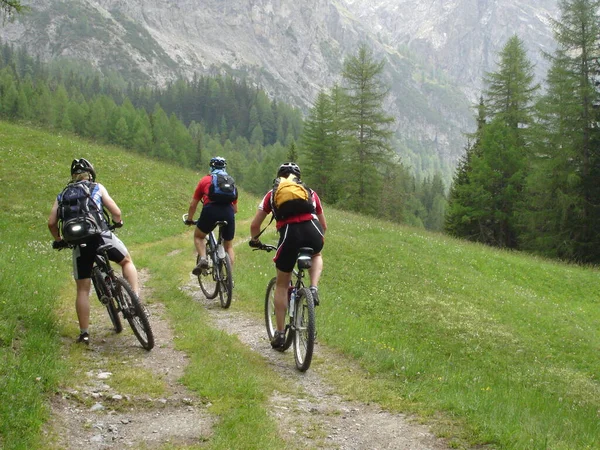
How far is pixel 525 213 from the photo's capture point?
32406mm

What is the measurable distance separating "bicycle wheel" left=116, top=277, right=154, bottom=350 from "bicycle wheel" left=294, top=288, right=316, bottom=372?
2.19m

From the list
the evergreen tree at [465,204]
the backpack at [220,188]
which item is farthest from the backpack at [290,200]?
the evergreen tree at [465,204]

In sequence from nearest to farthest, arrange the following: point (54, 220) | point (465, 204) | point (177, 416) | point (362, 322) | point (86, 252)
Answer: point (177, 416) → point (86, 252) → point (54, 220) → point (362, 322) → point (465, 204)

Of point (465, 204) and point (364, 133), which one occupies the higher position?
point (364, 133)

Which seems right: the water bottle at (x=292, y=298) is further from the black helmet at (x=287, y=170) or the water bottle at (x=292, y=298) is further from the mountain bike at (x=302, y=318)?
the black helmet at (x=287, y=170)

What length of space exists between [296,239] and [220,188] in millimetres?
4013

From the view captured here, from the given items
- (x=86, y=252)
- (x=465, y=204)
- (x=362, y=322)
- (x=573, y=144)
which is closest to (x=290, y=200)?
(x=86, y=252)

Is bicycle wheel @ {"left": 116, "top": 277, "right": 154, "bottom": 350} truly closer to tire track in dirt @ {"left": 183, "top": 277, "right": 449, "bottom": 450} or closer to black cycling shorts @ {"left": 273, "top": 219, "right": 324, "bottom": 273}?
tire track in dirt @ {"left": 183, "top": 277, "right": 449, "bottom": 450}

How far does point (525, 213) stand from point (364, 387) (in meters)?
29.3

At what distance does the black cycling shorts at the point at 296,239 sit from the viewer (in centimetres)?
693

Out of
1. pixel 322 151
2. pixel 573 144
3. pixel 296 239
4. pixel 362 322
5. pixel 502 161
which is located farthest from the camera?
pixel 322 151

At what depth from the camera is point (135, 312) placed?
23.7ft

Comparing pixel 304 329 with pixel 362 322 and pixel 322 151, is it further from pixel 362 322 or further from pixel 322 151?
pixel 322 151

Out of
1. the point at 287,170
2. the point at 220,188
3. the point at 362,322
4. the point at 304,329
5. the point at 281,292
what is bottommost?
the point at 362,322
